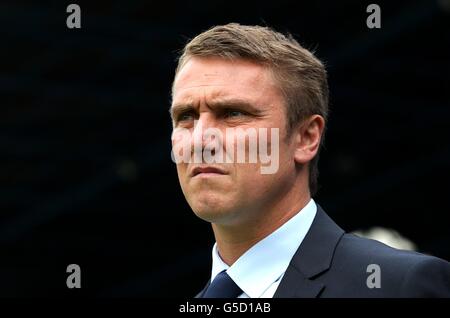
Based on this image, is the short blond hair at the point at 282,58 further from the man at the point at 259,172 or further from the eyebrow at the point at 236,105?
the eyebrow at the point at 236,105

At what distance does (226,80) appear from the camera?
12.1 ft

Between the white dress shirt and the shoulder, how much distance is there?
200 millimetres

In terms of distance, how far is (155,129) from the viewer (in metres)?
17.3

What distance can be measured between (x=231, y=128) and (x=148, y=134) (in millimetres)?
13868

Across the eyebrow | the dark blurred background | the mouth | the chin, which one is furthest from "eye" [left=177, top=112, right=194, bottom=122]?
the dark blurred background

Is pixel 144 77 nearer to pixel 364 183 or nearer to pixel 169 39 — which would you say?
pixel 169 39

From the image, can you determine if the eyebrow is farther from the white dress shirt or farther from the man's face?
the white dress shirt

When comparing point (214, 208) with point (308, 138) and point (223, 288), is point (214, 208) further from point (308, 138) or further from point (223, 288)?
point (308, 138)

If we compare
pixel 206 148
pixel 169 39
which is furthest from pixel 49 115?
pixel 206 148

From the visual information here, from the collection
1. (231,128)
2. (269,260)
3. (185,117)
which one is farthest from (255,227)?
(185,117)

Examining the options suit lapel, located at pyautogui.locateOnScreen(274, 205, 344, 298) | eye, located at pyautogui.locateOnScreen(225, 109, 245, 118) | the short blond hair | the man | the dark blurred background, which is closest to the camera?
suit lapel, located at pyautogui.locateOnScreen(274, 205, 344, 298)

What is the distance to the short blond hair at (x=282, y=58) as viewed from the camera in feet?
12.4

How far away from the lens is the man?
11.6 feet

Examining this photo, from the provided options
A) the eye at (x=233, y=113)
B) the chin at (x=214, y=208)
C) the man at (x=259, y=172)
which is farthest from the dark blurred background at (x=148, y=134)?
the chin at (x=214, y=208)
